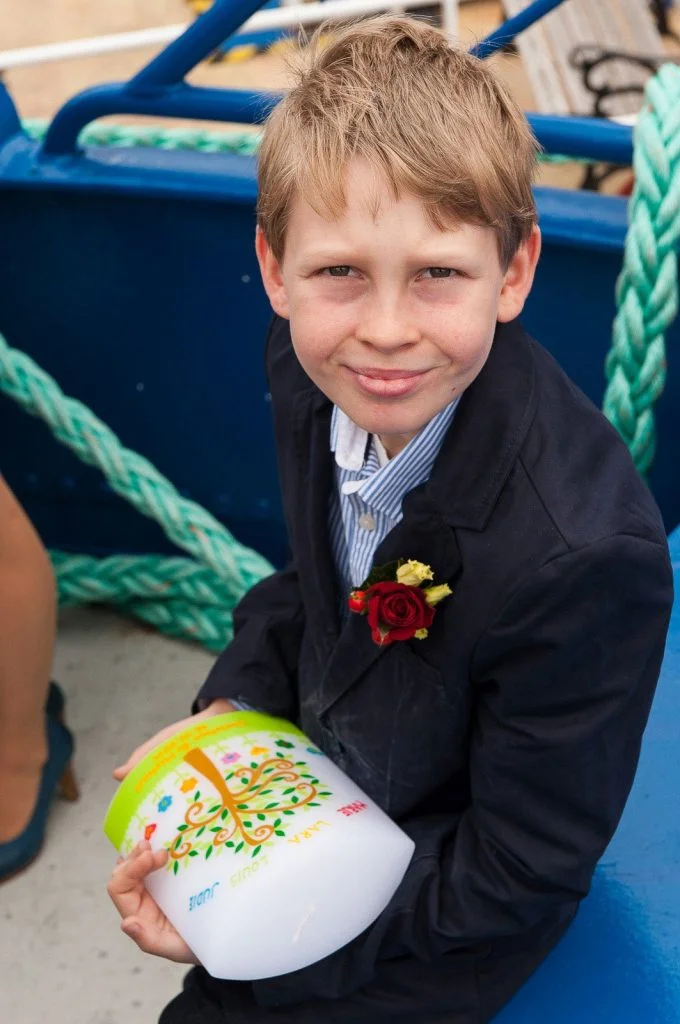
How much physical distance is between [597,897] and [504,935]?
5.7 inches

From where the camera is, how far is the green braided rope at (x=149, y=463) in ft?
4.62

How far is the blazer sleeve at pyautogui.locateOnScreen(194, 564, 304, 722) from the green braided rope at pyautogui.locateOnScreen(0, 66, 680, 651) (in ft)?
1.58

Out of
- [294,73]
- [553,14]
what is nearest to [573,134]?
[294,73]

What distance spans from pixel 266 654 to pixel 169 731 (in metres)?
0.13

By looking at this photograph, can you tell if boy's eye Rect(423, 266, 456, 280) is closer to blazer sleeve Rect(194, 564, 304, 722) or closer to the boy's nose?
the boy's nose

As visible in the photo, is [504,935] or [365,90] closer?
[365,90]

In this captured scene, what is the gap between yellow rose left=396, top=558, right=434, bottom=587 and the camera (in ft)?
2.94

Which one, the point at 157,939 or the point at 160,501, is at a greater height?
the point at 157,939

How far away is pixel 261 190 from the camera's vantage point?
0.92 m

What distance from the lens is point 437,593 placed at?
0.90 metres

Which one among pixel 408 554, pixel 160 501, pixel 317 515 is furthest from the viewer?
pixel 160 501

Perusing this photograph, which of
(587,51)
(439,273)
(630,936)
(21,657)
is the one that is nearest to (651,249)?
(439,273)

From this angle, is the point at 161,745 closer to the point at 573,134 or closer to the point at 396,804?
the point at 396,804

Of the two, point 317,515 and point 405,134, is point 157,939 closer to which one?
point 317,515
